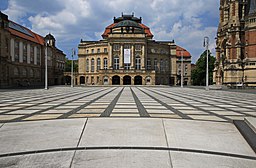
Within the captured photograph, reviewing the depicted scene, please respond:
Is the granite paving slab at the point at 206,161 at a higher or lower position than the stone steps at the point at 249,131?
lower

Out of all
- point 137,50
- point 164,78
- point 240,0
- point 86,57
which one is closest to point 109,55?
point 137,50

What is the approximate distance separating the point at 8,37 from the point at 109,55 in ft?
107

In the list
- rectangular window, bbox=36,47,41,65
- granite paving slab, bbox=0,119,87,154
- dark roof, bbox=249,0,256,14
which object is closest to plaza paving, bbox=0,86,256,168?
granite paving slab, bbox=0,119,87,154

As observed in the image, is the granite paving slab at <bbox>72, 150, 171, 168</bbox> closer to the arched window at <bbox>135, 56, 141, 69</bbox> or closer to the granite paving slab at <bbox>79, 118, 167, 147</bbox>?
the granite paving slab at <bbox>79, 118, 167, 147</bbox>

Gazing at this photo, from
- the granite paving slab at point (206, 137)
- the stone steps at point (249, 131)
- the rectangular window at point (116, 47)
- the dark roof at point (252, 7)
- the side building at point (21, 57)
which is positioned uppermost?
the dark roof at point (252, 7)

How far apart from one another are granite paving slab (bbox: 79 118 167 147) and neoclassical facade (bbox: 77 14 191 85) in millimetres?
60337

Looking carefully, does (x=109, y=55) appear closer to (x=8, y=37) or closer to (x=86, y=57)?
(x=86, y=57)

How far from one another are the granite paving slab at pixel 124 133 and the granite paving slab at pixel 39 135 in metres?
0.35

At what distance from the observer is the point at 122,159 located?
3975 mm

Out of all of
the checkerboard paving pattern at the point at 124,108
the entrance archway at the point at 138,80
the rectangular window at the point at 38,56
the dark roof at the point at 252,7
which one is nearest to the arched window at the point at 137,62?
the entrance archway at the point at 138,80

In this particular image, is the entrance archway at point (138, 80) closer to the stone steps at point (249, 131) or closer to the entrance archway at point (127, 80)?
the entrance archway at point (127, 80)

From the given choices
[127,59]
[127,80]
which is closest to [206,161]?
[127,80]

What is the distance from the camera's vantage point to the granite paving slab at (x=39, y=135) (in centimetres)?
463

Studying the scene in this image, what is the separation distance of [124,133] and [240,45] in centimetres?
5541
